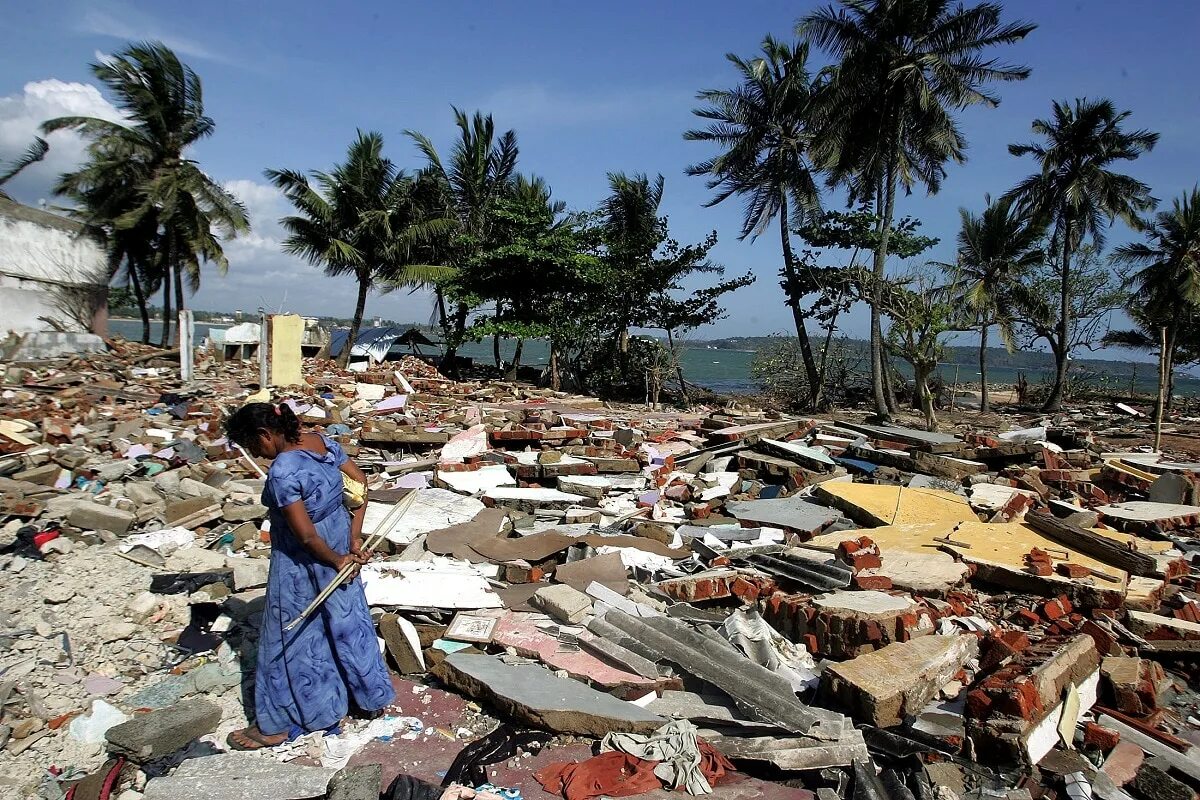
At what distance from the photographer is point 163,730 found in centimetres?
328

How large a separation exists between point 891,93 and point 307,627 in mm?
18672

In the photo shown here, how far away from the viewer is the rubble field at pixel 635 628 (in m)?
3.22

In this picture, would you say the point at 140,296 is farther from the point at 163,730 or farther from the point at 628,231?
the point at 163,730

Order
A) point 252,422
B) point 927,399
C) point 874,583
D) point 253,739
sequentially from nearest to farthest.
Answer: point 252,422 → point 253,739 → point 874,583 → point 927,399

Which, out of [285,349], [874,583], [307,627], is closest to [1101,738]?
[874,583]

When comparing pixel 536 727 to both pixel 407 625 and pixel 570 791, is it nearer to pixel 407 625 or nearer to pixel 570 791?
pixel 570 791

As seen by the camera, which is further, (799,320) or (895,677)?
(799,320)

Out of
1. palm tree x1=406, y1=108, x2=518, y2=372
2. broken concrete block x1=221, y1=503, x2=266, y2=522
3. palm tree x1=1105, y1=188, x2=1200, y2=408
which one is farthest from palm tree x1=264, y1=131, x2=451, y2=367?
palm tree x1=1105, y1=188, x2=1200, y2=408

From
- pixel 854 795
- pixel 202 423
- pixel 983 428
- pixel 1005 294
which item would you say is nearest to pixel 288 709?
pixel 854 795

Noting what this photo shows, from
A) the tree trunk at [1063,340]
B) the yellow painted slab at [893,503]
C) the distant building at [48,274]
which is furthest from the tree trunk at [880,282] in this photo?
the distant building at [48,274]

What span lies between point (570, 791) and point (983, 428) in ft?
52.6

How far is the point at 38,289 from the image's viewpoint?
56.1ft

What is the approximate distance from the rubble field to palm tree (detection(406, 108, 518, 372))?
621 inches

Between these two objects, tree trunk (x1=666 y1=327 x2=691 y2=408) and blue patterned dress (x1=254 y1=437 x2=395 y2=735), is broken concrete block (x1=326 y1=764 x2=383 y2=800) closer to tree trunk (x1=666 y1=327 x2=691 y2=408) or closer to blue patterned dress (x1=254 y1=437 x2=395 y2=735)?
blue patterned dress (x1=254 y1=437 x2=395 y2=735)
